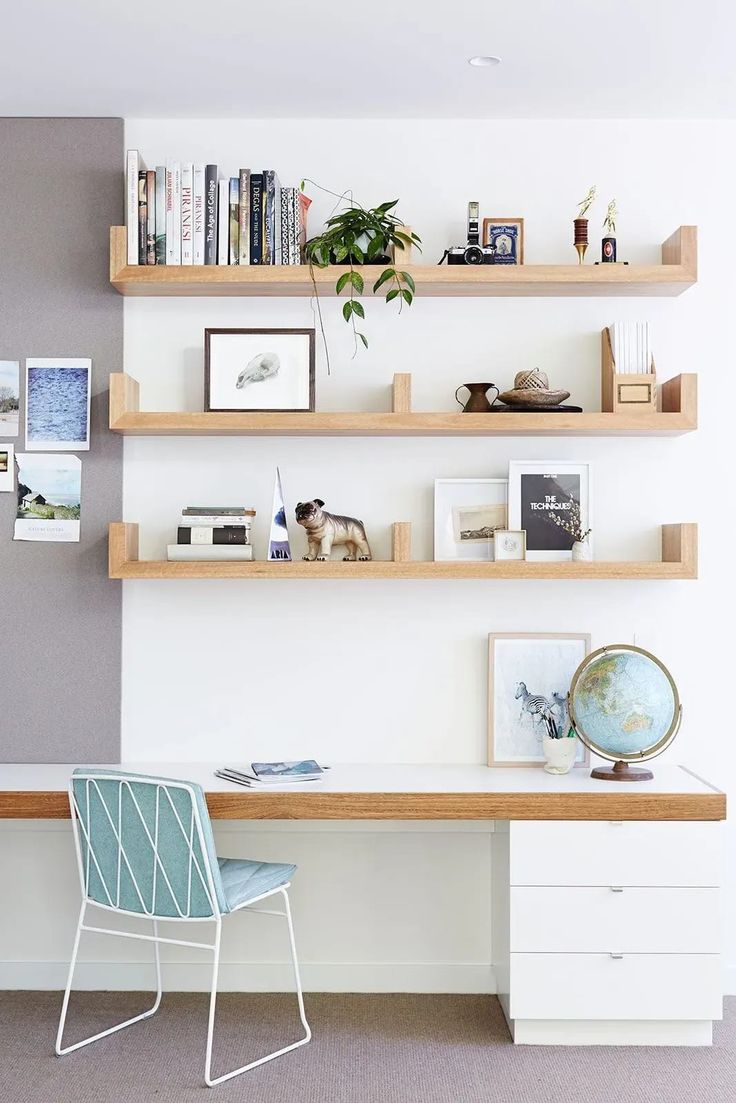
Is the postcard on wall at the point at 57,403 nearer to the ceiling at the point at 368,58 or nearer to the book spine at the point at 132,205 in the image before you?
the book spine at the point at 132,205

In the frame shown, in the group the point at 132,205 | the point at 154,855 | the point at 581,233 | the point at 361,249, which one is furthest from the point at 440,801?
the point at 132,205

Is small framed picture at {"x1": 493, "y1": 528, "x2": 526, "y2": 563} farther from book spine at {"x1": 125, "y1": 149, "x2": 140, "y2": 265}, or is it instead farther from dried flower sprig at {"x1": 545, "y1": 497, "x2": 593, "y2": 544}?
book spine at {"x1": 125, "y1": 149, "x2": 140, "y2": 265}

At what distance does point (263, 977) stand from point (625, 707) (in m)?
1.42

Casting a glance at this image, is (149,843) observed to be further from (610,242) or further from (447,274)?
(610,242)

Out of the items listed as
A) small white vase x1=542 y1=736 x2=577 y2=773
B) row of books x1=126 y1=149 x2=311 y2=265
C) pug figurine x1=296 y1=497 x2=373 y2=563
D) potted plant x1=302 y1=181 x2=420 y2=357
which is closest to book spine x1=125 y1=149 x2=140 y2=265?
row of books x1=126 y1=149 x2=311 y2=265

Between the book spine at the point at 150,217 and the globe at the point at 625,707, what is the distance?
1.78 m

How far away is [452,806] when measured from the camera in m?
2.93

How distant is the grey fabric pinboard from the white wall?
3.1 inches

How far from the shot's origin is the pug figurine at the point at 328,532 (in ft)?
10.3

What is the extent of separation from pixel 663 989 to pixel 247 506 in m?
1.83

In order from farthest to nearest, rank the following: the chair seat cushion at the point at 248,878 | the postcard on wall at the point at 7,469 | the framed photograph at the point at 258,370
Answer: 1. the postcard on wall at the point at 7,469
2. the framed photograph at the point at 258,370
3. the chair seat cushion at the point at 248,878

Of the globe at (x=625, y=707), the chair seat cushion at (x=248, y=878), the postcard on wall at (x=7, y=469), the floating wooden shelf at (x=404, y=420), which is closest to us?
the chair seat cushion at (x=248, y=878)

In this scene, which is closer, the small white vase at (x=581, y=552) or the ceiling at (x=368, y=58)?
the ceiling at (x=368, y=58)

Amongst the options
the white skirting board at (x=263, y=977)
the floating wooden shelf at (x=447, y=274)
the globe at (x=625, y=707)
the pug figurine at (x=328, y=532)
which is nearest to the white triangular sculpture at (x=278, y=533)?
the pug figurine at (x=328, y=532)
